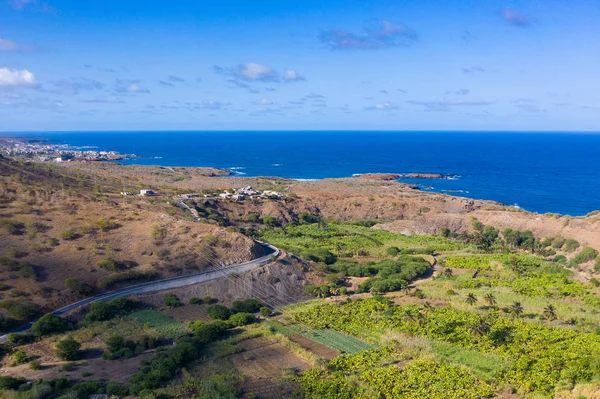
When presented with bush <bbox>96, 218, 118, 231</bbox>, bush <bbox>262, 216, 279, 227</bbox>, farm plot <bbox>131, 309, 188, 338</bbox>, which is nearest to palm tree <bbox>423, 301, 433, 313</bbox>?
farm plot <bbox>131, 309, 188, 338</bbox>

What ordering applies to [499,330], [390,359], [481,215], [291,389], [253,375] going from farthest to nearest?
[481,215] < [499,330] < [390,359] < [253,375] < [291,389]

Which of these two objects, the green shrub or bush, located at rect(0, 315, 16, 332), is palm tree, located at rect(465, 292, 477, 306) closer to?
the green shrub

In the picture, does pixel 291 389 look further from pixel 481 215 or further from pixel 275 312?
pixel 481 215

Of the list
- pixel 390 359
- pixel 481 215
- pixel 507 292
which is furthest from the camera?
pixel 481 215

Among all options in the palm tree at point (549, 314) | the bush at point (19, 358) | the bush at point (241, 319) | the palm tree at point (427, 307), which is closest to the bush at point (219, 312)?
the bush at point (241, 319)

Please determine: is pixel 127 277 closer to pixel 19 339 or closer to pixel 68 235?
pixel 68 235

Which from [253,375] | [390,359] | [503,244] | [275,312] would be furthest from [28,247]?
[503,244]
